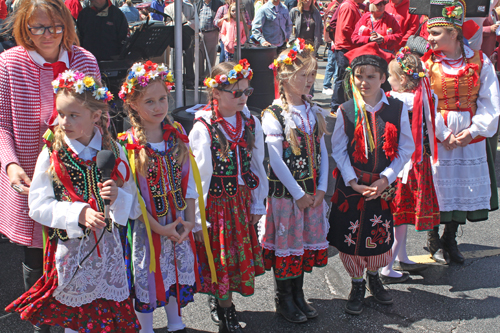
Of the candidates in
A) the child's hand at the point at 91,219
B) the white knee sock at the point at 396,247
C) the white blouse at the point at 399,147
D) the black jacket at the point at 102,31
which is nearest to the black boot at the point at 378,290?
the white knee sock at the point at 396,247

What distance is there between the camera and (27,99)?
2.54 m

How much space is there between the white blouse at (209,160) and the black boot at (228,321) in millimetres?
592

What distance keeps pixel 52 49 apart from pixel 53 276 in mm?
1233

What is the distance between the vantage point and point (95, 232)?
7.76 feet

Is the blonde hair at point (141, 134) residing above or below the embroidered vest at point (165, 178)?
above

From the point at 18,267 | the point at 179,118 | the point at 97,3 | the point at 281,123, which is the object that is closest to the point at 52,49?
the point at 281,123

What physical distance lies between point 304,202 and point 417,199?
45.9 inches

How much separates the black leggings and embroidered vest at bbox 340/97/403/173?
209 cm

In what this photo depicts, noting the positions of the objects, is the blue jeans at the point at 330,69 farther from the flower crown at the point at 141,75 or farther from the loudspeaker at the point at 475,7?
the flower crown at the point at 141,75

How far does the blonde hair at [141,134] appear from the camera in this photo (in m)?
2.55

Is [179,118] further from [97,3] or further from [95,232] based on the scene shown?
[95,232]

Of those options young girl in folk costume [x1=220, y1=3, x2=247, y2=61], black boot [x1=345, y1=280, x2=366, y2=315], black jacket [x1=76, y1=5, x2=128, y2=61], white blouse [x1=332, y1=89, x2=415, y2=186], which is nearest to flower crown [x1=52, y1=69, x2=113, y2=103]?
white blouse [x1=332, y1=89, x2=415, y2=186]

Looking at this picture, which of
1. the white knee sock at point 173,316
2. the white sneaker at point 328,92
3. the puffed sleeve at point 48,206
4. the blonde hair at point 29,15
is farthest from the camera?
the white sneaker at point 328,92

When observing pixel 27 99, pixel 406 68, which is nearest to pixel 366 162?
pixel 406 68
